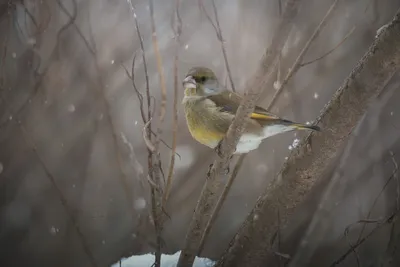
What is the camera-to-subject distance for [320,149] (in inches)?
37.1

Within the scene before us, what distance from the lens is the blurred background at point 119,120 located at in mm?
1597

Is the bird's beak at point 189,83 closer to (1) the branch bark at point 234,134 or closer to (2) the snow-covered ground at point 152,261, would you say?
(1) the branch bark at point 234,134

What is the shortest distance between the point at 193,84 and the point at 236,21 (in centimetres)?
59

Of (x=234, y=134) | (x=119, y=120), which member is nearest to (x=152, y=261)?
(x=119, y=120)

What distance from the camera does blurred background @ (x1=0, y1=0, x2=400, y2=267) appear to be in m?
1.60

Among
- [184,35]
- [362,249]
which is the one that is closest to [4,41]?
[184,35]

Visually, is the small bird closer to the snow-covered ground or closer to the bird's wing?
the bird's wing

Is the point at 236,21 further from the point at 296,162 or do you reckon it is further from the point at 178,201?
the point at 296,162

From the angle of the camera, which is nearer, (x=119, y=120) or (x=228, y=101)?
(x=228, y=101)

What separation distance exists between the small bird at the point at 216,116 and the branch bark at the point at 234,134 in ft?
0.37

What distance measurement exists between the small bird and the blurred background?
1.52ft

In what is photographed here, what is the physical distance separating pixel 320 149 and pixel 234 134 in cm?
18

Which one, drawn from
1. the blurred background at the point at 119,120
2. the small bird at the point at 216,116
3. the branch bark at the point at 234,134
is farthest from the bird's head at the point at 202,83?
the blurred background at the point at 119,120

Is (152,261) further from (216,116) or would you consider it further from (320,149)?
(320,149)
